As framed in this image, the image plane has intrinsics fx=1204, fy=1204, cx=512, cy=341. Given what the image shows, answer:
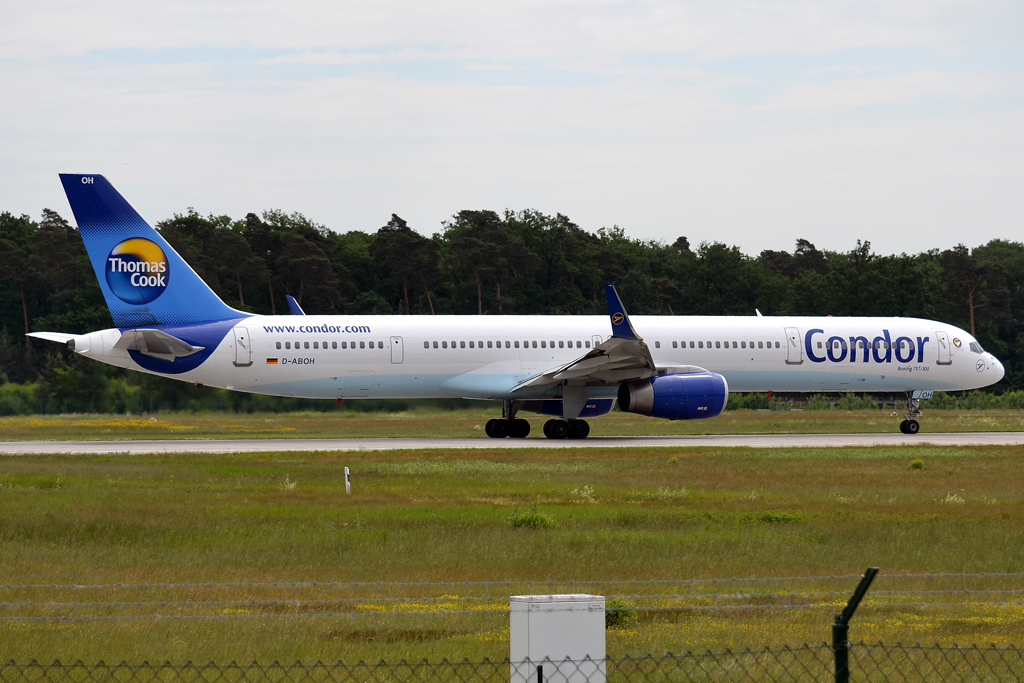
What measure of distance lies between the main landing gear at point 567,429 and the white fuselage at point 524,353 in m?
1.01

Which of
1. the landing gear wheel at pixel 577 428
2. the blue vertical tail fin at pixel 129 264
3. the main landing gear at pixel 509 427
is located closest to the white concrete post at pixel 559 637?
the blue vertical tail fin at pixel 129 264

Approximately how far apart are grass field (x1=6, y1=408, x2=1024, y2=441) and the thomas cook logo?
752cm

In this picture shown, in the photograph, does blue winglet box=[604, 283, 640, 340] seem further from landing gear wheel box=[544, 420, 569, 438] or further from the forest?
the forest

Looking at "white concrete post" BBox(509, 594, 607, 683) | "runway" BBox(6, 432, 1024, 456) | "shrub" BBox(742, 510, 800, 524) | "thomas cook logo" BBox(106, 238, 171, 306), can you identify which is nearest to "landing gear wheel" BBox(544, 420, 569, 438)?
"runway" BBox(6, 432, 1024, 456)

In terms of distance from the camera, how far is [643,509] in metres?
19.0

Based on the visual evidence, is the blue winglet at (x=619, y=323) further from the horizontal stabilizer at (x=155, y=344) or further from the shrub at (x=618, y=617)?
the shrub at (x=618, y=617)

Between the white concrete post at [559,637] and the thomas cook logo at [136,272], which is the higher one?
the thomas cook logo at [136,272]

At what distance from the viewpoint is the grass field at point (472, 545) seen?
1015 centimetres

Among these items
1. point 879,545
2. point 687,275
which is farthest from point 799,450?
point 687,275

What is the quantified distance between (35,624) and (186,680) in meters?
2.37

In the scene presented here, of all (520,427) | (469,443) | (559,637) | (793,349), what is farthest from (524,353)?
(559,637)

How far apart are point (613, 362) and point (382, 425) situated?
15.3 meters

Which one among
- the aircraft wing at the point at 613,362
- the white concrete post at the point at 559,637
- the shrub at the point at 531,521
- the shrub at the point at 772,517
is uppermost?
the aircraft wing at the point at 613,362

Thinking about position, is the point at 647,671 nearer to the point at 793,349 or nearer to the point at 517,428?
the point at 517,428
